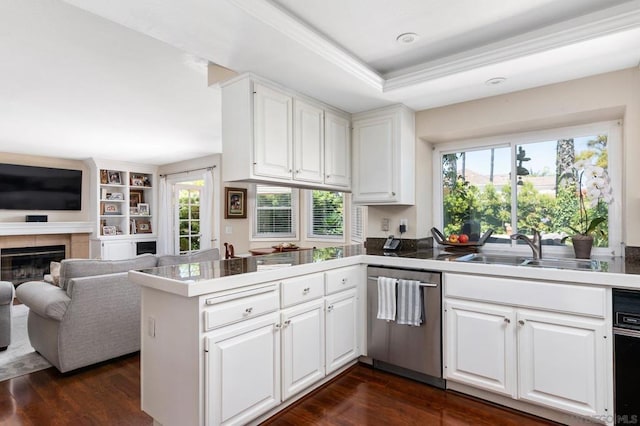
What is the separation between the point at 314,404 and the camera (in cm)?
227

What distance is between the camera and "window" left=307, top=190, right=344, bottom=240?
17.2 ft

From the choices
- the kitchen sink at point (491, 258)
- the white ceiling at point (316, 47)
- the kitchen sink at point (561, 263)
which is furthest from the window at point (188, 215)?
the kitchen sink at point (561, 263)

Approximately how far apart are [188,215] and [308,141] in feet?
16.2

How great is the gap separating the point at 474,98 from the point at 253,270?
232 cm

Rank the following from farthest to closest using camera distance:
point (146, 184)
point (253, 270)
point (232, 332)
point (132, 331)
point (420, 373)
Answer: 1. point (146, 184)
2. point (132, 331)
3. point (420, 373)
4. point (253, 270)
5. point (232, 332)

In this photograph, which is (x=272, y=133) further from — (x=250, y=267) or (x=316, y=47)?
(x=250, y=267)

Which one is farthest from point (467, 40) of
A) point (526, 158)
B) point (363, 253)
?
point (363, 253)

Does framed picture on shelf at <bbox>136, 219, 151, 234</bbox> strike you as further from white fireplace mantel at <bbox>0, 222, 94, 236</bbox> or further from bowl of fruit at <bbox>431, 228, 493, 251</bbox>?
bowl of fruit at <bbox>431, 228, 493, 251</bbox>

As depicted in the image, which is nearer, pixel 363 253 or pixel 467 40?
pixel 467 40

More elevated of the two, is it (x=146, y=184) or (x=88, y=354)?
(x=146, y=184)

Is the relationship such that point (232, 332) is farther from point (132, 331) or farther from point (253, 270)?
point (132, 331)

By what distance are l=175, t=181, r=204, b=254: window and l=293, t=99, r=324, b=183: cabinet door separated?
4.67 m

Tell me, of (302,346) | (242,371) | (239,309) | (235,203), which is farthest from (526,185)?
(235,203)

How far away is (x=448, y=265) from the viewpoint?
2398 mm
